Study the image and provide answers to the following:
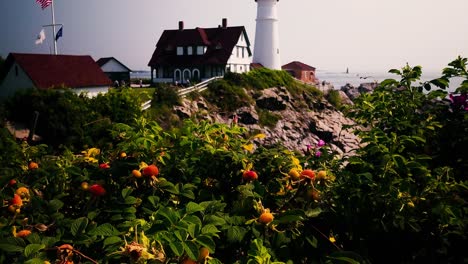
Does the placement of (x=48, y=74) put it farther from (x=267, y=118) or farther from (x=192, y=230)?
(x=192, y=230)

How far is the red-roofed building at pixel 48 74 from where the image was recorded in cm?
2680

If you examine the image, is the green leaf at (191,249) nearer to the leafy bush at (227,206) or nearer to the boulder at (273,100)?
the leafy bush at (227,206)

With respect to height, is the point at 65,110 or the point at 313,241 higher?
the point at 313,241

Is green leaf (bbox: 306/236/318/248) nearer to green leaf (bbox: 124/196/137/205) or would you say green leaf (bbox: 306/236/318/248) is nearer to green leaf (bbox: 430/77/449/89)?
green leaf (bbox: 124/196/137/205)

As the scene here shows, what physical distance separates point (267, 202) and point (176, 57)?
42.6 meters

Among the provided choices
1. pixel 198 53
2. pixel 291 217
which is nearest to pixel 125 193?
pixel 291 217

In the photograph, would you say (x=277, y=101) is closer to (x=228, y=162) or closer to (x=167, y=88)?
(x=167, y=88)

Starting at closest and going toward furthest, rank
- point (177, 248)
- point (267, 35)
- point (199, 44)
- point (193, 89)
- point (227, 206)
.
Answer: point (177, 248)
point (227, 206)
point (193, 89)
point (199, 44)
point (267, 35)

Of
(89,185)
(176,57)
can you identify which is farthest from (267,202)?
(176,57)

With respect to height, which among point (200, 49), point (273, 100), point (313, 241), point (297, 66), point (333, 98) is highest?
point (200, 49)

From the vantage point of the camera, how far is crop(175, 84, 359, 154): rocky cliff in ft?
110

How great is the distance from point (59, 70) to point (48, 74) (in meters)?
1.03

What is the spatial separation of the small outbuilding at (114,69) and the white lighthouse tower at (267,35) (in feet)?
54.4

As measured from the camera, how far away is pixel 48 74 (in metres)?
27.8
